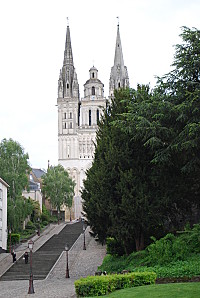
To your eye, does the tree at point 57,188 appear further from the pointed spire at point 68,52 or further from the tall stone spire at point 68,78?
the pointed spire at point 68,52

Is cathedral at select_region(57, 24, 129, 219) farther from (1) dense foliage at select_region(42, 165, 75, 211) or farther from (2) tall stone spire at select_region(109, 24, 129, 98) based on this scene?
(1) dense foliage at select_region(42, 165, 75, 211)

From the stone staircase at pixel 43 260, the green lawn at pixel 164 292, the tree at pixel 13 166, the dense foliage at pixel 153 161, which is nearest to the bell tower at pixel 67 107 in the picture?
the stone staircase at pixel 43 260

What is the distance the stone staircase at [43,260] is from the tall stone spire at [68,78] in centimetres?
4420

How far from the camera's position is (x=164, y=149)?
2227cm

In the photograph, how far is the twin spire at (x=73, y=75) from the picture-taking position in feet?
289

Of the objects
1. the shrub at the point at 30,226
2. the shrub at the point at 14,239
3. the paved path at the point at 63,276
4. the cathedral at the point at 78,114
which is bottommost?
the paved path at the point at 63,276

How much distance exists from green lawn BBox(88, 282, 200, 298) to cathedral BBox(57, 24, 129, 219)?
67043mm

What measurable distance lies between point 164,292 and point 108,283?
305 centimetres

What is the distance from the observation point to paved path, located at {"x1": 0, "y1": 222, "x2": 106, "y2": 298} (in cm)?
2089

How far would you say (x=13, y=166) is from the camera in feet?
143

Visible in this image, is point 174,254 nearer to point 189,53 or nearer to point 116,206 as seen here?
point 116,206

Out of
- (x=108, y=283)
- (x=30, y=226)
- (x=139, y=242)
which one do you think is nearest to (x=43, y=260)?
(x=139, y=242)

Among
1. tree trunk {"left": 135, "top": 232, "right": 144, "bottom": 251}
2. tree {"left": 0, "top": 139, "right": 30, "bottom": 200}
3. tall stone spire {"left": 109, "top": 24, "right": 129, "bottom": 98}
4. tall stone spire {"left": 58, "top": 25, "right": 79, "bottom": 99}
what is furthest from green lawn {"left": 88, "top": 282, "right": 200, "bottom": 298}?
tall stone spire {"left": 109, "top": 24, "right": 129, "bottom": 98}

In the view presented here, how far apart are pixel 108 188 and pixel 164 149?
14.5ft
